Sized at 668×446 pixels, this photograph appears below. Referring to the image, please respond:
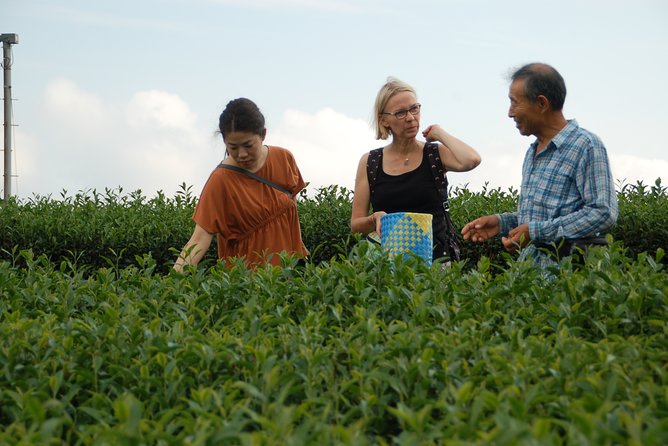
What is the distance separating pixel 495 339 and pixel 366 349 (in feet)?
1.68

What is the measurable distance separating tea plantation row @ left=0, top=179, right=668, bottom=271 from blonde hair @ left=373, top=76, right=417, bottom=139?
8.74 feet

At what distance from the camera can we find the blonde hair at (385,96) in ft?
18.7

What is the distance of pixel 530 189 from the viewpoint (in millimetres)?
5156

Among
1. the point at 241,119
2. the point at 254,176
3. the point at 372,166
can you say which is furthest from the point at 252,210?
the point at 372,166

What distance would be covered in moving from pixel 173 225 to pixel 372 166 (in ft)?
12.5

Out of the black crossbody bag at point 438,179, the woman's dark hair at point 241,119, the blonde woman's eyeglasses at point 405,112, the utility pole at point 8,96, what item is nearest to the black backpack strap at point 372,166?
the black crossbody bag at point 438,179

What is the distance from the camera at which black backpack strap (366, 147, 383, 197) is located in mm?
5762

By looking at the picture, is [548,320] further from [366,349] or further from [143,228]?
[143,228]

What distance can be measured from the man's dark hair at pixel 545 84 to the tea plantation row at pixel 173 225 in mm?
3429

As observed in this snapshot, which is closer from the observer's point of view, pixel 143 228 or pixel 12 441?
pixel 12 441

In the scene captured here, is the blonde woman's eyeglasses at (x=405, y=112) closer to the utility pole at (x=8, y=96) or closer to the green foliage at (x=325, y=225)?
the green foliage at (x=325, y=225)

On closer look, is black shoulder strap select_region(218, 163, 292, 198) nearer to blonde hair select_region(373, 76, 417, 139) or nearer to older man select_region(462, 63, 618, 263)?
blonde hair select_region(373, 76, 417, 139)

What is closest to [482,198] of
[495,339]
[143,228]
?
→ [143,228]

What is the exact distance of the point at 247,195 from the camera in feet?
18.8
